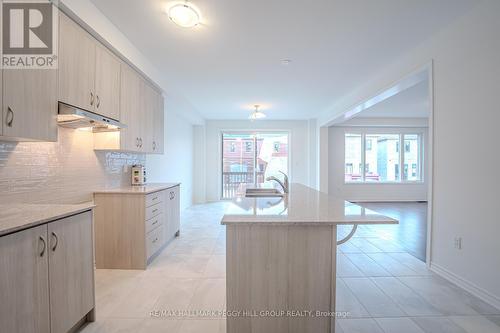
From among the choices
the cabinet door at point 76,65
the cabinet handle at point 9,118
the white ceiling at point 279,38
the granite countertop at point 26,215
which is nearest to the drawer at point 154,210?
Answer: the granite countertop at point 26,215

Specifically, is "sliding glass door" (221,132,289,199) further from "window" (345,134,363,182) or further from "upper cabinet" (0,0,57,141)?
"upper cabinet" (0,0,57,141)

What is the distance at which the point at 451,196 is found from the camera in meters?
2.37

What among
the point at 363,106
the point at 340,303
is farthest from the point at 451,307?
the point at 363,106

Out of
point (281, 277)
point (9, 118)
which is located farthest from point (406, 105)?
point (9, 118)

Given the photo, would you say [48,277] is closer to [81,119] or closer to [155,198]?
[81,119]

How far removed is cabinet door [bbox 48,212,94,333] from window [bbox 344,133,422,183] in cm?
706

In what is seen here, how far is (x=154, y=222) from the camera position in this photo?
2885 mm

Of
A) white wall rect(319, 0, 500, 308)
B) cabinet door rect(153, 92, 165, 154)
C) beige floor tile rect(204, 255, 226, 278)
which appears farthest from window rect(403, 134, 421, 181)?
cabinet door rect(153, 92, 165, 154)

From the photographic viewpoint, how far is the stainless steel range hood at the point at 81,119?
70.6 inches

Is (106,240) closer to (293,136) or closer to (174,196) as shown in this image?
(174,196)

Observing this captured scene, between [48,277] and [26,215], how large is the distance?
1.29ft

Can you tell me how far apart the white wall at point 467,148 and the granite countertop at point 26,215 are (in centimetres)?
328

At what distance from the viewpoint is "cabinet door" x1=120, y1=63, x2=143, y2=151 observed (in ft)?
8.68

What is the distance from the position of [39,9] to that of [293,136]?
6.20 metres
